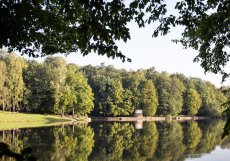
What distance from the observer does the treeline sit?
65875 mm

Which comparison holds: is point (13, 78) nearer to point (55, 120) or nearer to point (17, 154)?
point (55, 120)

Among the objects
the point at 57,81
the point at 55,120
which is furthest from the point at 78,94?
the point at 55,120

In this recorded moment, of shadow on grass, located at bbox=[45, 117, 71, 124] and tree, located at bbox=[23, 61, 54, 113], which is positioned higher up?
tree, located at bbox=[23, 61, 54, 113]

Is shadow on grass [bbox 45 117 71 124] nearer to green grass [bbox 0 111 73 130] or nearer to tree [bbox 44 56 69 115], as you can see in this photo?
green grass [bbox 0 111 73 130]

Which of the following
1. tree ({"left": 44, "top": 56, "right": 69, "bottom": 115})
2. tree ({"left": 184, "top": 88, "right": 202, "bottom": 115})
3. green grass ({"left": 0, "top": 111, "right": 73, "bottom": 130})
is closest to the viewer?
green grass ({"left": 0, "top": 111, "right": 73, "bottom": 130})

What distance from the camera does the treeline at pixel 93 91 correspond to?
65875 millimetres

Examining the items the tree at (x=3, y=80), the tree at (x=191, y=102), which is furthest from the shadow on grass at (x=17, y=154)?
the tree at (x=191, y=102)

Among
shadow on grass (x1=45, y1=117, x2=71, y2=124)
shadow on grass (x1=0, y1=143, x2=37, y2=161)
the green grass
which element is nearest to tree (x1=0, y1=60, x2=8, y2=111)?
the green grass

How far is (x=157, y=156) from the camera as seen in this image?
2823 cm

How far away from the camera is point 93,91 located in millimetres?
91125

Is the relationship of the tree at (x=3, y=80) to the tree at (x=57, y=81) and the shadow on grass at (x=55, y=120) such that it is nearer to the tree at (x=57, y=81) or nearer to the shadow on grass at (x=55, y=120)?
the shadow on grass at (x=55, y=120)

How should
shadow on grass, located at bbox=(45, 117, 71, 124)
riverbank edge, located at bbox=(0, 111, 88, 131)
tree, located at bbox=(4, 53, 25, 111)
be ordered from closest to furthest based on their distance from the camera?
riverbank edge, located at bbox=(0, 111, 88, 131), tree, located at bbox=(4, 53, 25, 111), shadow on grass, located at bbox=(45, 117, 71, 124)

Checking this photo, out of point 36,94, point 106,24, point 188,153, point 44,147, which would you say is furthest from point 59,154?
point 36,94

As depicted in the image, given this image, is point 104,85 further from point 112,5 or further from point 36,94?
point 112,5
